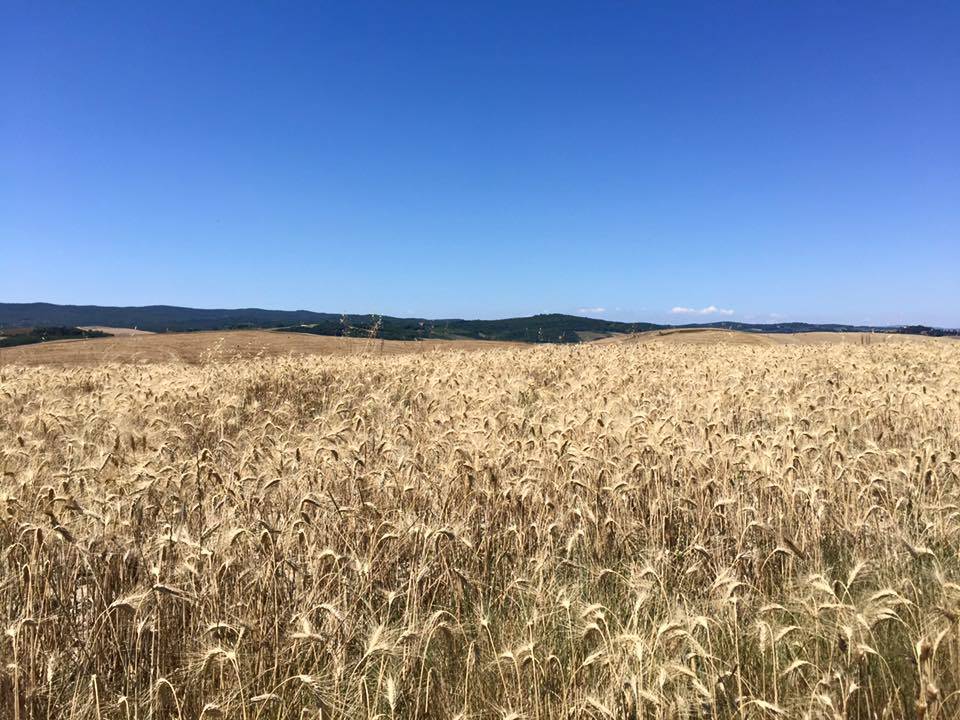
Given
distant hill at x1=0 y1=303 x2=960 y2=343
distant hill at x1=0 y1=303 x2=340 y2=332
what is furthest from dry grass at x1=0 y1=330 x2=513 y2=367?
distant hill at x1=0 y1=303 x2=340 y2=332

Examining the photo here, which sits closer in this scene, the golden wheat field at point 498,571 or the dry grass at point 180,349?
the golden wheat field at point 498,571

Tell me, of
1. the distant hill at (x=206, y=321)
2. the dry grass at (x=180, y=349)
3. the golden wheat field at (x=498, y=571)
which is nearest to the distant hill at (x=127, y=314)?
the distant hill at (x=206, y=321)

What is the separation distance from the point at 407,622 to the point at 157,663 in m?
1.05

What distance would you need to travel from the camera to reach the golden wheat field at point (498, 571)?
208 centimetres

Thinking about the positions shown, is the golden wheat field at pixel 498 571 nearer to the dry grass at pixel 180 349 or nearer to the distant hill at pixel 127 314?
the dry grass at pixel 180 349

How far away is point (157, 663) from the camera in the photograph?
236 cm

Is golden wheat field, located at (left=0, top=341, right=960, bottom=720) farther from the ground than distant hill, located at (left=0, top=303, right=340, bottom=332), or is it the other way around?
distant hill, located at (left=0, top=303, right=340, bottom=332)

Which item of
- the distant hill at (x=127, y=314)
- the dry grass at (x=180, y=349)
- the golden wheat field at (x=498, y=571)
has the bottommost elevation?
the golden wheat field at (x=498, y=571)

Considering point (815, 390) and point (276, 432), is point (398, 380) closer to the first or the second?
point (276, 432)

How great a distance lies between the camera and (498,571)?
128 inches

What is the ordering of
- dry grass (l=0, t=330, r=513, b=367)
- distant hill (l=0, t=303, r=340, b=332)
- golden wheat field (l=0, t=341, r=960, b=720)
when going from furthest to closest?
distant hill (l=0, t=303, r=340, b=332), dry grass (l=0, t=330, r=513, b=367), golden wheat field (l=0, t=341, r=960, b=720)

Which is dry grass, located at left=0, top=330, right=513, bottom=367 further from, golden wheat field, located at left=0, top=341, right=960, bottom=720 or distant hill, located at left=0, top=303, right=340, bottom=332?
distant hill, located at left=0, top=303, right=340, bottom=332

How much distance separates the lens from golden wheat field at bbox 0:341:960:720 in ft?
6.83

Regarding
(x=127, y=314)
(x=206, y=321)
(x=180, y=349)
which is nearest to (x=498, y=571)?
(x=180, y=349)
